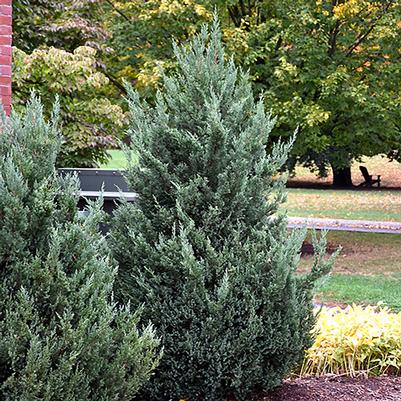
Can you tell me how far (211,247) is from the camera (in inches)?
152

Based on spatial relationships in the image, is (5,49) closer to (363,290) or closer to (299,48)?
(363,290)

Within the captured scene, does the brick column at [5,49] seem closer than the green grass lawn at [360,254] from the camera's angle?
Yes

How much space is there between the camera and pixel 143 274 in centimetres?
391

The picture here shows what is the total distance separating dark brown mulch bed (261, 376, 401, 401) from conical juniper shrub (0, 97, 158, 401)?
1337 millimetres

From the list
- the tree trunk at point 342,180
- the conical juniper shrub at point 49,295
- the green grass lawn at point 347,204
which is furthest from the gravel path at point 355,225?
the conical juniper shrub at point 49,295

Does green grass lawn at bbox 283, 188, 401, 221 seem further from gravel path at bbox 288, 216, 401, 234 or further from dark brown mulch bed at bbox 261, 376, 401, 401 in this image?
dark brown mulch bed at bbox 261, 376, 401, 401

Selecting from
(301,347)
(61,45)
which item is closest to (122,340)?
(301,347)

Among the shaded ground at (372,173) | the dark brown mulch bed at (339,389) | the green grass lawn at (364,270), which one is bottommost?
the shaded ground at (372,173)

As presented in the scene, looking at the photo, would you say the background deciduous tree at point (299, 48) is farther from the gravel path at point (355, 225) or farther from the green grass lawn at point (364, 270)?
the gravel path at point (355, 225)

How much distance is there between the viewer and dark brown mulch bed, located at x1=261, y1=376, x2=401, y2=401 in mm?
4199

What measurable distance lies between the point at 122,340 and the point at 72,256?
49 cm

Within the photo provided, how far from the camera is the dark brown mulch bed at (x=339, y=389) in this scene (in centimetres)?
420

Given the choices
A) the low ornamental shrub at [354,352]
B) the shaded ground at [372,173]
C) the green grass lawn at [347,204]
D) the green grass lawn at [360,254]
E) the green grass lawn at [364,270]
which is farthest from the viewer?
the shaded ground at [372,173]

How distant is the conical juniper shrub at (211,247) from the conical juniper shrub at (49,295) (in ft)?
1.98
